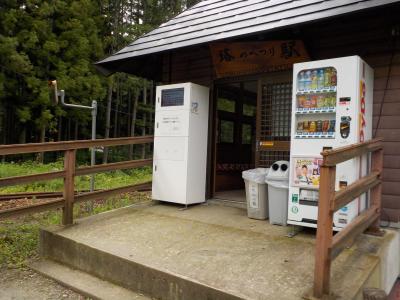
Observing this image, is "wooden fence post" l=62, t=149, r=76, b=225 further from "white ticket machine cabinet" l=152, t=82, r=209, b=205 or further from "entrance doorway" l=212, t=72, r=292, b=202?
"entrance doorway" l=212, t=72, r=292, b=202

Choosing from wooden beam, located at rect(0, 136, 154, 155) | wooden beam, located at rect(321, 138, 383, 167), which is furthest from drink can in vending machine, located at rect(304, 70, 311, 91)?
wooden beam, located at rect(0, 136, 154, 155)

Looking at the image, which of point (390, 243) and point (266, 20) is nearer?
point (390, 243)

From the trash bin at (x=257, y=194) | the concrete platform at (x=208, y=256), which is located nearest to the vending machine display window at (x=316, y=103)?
the trash bin at (x=257, y=194)

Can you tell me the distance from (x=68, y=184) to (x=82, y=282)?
152 cm

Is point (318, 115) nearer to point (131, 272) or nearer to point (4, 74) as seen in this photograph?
point (131, 272)

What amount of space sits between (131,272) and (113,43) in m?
19.7

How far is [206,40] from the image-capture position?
5293 mm

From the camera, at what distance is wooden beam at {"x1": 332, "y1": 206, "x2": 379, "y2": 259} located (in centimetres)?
288

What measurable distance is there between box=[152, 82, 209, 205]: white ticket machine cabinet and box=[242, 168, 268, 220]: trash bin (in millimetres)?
1108

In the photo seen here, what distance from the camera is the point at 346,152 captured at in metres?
3.08

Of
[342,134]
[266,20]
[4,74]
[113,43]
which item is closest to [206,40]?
[266,20]

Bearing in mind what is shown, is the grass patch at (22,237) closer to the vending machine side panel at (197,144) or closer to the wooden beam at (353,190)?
the vending machine side panel at (197,144)

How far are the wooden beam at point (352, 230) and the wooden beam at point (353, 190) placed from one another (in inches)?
9.7

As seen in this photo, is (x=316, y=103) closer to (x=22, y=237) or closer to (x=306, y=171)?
(x=306, y=171)
